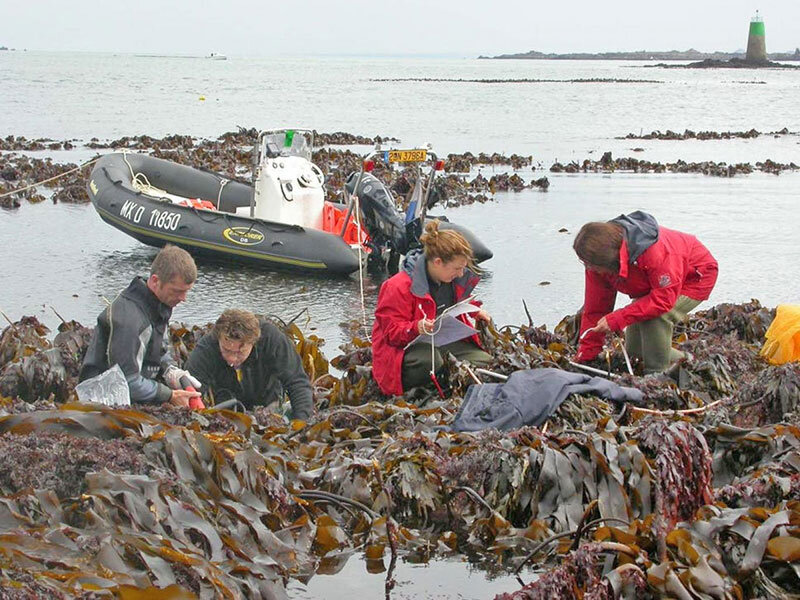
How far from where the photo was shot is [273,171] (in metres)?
12.5

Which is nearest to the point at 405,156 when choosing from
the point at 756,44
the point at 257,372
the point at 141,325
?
the point at 257,372

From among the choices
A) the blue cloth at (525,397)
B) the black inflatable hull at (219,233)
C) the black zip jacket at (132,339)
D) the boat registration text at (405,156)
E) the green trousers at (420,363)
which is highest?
the boat registration text at (405,156)

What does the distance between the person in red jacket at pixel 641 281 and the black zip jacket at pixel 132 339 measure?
7.50 feet

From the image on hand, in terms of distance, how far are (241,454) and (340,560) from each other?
55cm

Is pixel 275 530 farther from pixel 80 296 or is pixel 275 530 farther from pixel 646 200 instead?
pixel 646 200

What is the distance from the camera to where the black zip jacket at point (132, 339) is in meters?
4.86

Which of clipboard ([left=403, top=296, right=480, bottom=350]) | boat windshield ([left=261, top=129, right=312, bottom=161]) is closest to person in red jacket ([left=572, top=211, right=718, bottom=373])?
clipboard ([left=403, top=296, right=480, bottom=350])

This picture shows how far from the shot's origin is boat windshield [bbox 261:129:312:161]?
12.6 m

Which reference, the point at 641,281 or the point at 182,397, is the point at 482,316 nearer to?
the point at 641,281

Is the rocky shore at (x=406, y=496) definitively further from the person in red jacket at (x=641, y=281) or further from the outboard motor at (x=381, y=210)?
the outboard motor at (x=381, y=210)

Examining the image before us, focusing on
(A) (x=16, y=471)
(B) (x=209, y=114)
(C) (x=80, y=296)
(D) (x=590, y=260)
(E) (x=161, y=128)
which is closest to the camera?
(A) (x=16, y=471)

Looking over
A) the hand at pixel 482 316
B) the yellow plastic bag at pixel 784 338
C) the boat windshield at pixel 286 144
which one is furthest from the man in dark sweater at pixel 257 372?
the boat windshield at pixel 286 144

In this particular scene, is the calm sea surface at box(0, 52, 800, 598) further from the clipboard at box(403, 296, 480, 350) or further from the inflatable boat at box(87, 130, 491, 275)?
the clipboard at box(403, 296, 480, 350)

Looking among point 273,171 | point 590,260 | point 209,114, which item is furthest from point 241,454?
point 209,114
